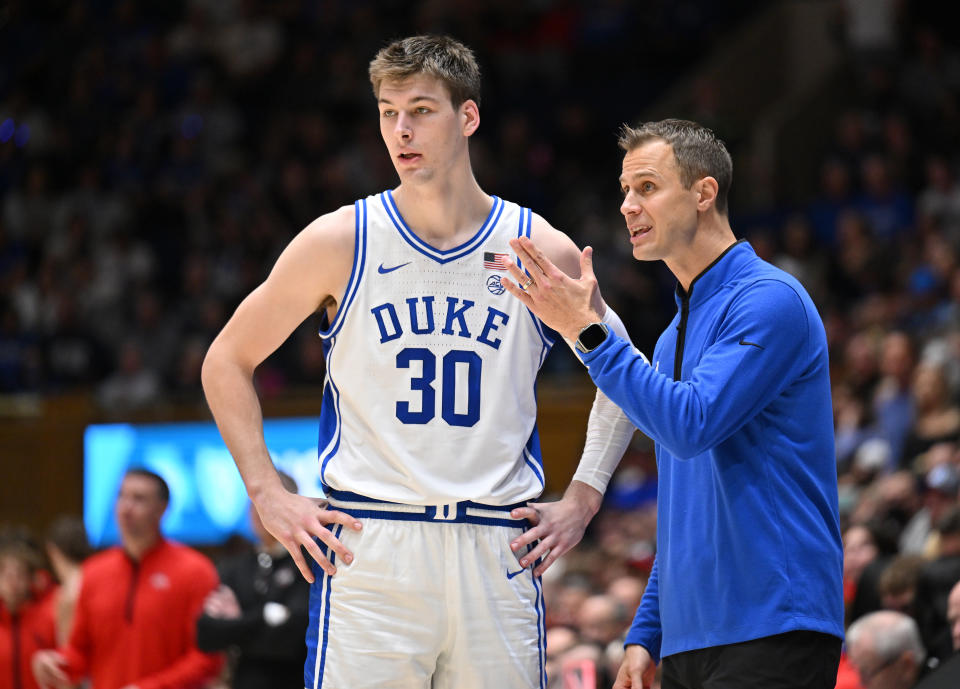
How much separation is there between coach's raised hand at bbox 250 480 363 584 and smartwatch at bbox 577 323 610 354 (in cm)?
85

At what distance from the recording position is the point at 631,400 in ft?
11.5

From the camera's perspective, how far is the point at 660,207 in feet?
12.6

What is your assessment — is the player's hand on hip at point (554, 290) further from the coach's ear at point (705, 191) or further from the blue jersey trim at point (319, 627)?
the blue jersey trim at point (319, 627)

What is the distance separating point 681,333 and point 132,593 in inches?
173

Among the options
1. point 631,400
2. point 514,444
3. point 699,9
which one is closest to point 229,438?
point 514,444

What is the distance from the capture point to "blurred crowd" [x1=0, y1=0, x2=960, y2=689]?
11180mm

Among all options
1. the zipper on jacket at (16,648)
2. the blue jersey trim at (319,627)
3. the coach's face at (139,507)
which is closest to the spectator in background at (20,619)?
the zipper on jacket at (16,648)

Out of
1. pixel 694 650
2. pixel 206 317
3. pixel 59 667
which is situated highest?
pixel 206 317

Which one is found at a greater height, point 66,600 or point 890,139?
point 890,139

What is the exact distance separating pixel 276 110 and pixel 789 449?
14871mm

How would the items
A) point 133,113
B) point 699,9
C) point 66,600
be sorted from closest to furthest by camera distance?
1. point 66,600
2. point 133,113
3. point 699,9

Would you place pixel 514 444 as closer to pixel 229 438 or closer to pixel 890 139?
pixel 229 438

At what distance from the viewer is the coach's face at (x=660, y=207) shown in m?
3.84

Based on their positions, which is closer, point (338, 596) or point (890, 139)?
point (338, 596)
